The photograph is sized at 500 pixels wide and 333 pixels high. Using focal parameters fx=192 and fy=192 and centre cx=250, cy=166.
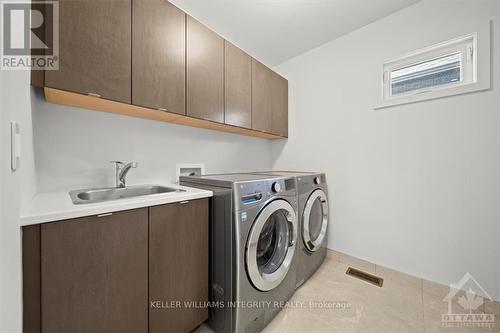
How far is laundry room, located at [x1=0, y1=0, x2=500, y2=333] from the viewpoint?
79 centimetres

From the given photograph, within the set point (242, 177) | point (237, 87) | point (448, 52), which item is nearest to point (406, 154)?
point (448, 52)

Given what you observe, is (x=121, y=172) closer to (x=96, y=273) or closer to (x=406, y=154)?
Answer: (x=96, y=273)

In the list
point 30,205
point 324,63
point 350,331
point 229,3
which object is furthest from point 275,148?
point 30,205

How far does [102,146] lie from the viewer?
4.48ft

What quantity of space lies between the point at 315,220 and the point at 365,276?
663 millimetres

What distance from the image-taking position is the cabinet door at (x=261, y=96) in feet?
6.44

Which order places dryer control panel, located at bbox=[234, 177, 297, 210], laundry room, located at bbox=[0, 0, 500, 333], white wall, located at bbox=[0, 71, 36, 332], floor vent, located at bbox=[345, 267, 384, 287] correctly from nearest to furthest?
1. white wall, located at bbox=[0, 71, 36, 332]
2. laundry room, located at bbox=[0, 0, 500, 333]
3. dryer control panel, located at bbox=[234, 177, 297, 210]
4. floor vent, located at bbox=[345, 267, 384, 287]

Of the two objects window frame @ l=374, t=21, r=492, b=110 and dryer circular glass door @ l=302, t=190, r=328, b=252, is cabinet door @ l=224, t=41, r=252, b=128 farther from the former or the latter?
window frame @ l=374, t=21, r=492, b=110

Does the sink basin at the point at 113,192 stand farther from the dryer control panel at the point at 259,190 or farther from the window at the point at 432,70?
the window at the point at 432,70

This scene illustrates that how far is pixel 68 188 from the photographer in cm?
125

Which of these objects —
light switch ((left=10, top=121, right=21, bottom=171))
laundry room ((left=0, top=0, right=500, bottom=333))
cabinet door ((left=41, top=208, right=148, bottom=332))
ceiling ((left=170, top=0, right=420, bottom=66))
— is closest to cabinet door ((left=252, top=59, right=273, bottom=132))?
laundry room ((left=0, top=0, right=500, bottom=333))

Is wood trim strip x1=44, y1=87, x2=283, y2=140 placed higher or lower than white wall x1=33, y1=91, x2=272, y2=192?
higher

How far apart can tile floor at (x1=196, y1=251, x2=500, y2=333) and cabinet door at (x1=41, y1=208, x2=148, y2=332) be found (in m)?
0.60

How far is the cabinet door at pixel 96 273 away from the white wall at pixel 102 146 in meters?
0.70
